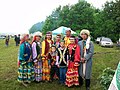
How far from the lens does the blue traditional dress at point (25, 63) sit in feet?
22.2

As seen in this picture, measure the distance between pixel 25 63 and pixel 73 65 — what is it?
1303mm

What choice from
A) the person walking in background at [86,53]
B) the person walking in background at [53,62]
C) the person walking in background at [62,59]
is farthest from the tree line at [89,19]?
the person walking in background at [86,53]

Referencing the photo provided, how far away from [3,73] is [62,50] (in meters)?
2.84

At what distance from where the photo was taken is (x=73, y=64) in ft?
21.6

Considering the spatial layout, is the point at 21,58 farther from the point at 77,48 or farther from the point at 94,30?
the point at 94,30

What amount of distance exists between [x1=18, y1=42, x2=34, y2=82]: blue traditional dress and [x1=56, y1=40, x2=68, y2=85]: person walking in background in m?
0.78

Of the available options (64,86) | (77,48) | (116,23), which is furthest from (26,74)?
(116,23)

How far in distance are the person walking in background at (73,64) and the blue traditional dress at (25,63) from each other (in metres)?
1.06

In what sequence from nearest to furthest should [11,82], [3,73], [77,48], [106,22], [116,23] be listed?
[77,48], [11,82], [3,73], [116,23], [106,22]

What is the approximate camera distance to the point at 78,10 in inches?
1868

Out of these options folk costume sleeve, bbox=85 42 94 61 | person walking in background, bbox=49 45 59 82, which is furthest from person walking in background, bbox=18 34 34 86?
folk costume sleeve, bbox=85 42 94 61

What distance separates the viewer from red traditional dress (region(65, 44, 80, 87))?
21.1ft

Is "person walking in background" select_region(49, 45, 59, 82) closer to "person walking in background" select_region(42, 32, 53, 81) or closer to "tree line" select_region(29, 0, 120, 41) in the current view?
"person walking in background" select_region(42, 32, 53, 81)

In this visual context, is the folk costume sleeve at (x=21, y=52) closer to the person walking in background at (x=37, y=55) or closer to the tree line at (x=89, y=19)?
the person walking in background at (x=37, y=55)
